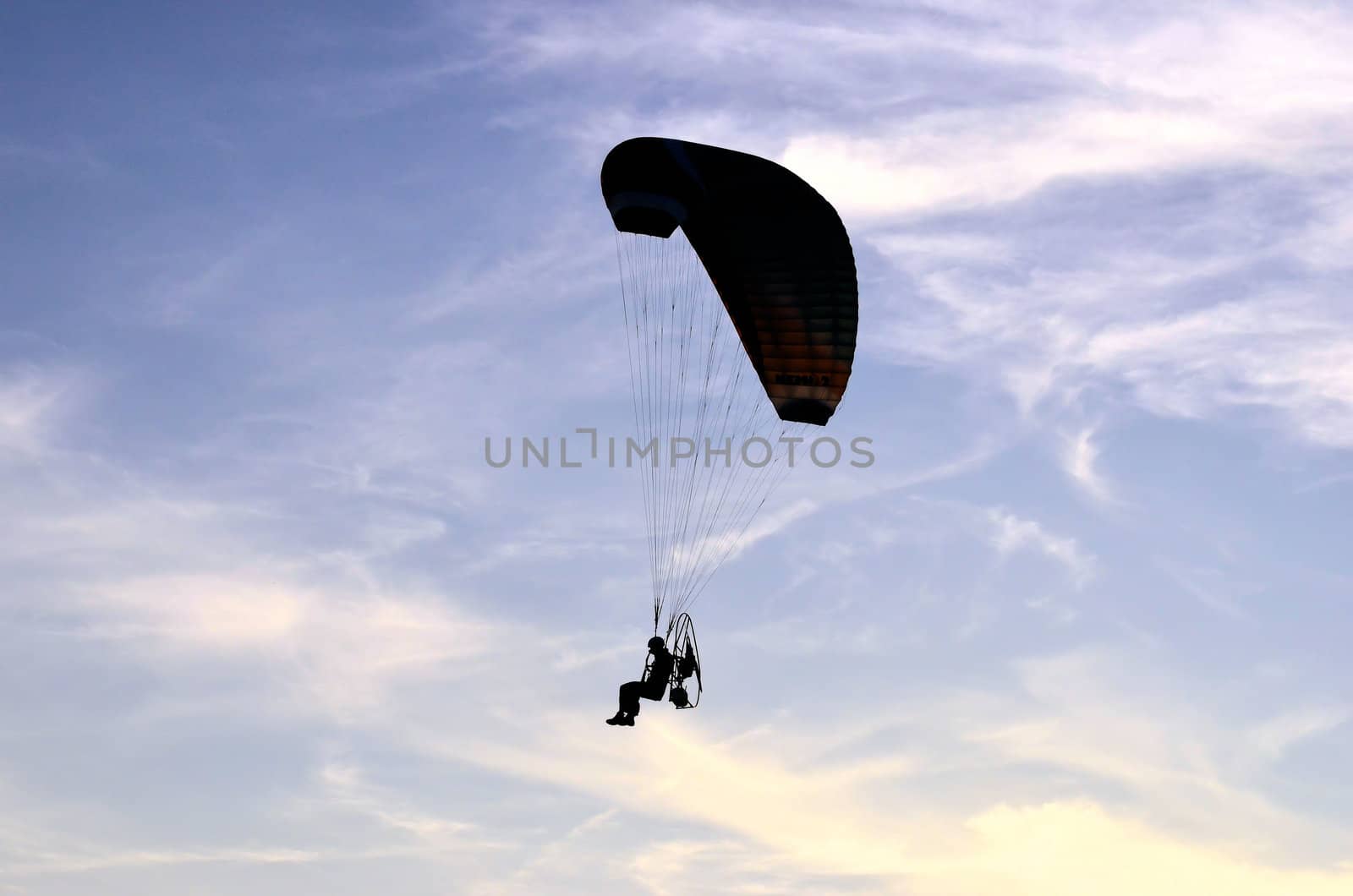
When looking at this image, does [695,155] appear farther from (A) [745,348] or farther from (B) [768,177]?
(A) [745,348]

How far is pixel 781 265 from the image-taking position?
3020 centimetres

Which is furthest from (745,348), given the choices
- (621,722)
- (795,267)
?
(621,722)

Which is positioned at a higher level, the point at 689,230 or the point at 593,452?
the point at 689,230

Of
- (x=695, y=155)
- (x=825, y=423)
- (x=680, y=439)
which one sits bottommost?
(x=680, y=439)

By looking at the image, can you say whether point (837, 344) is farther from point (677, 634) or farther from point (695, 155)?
point (677, 634)

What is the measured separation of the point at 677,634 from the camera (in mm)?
28375

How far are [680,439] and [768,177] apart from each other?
715cm

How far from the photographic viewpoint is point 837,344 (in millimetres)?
30016

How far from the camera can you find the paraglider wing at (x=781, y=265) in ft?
98.5

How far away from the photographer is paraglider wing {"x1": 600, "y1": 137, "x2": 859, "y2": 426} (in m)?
30.0

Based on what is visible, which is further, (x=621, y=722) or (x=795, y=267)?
(x=795, y=267)

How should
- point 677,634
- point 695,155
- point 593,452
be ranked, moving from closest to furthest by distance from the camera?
point 677,634 → point 695,155 → point 593,452

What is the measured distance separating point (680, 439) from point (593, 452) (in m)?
6.43

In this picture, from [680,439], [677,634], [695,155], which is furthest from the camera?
[695,155]
